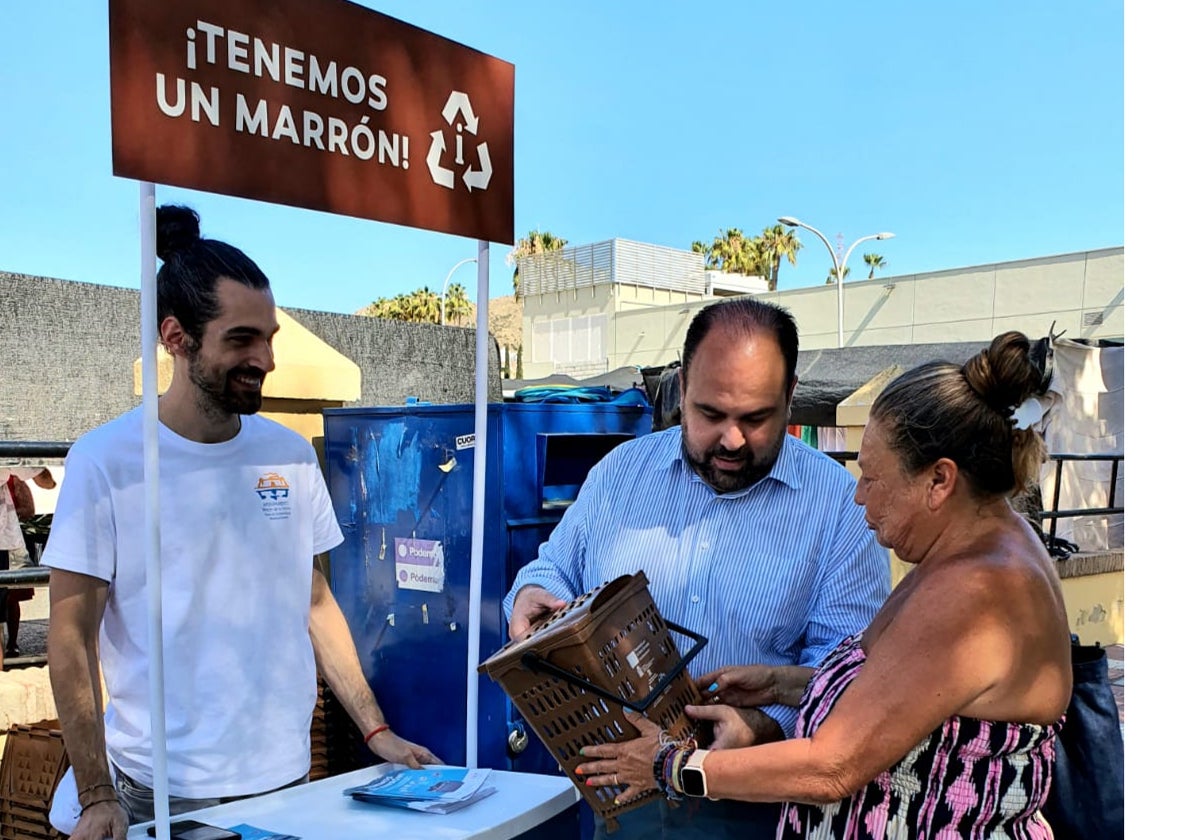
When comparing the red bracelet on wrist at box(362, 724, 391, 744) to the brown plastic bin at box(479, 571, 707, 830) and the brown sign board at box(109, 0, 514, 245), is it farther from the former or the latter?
the brown sign board at box(109, 0, 514, 245)

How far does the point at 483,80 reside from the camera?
7.07 feet

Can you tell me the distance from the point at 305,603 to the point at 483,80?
1279 millimetres

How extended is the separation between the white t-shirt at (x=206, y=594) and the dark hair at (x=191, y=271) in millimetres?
240

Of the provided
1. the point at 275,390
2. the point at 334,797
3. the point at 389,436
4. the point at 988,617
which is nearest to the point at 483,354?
the point at 334,797

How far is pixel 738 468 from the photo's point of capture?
205 cm

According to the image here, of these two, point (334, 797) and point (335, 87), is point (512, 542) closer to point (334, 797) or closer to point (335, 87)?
point (334, 797)

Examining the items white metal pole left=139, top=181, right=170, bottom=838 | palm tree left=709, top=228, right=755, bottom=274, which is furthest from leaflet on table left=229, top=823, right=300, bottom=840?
palm tree left=709, top=228, right=755, bottom=274

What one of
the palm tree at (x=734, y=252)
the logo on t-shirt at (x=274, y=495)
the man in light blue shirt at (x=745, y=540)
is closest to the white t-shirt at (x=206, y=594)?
the logo on t-shirt at (x=274, y=495)

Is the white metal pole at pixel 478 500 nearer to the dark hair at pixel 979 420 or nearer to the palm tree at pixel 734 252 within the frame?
the dark hair at pixel 979 420

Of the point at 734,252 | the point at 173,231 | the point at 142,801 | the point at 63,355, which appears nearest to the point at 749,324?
the point at 173,231

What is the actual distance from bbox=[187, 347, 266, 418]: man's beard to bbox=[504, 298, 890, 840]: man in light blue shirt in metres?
0.74

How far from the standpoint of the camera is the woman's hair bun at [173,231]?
2074 mm

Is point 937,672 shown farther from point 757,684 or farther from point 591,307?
point 591,307

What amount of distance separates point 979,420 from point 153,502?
1.45 meters
